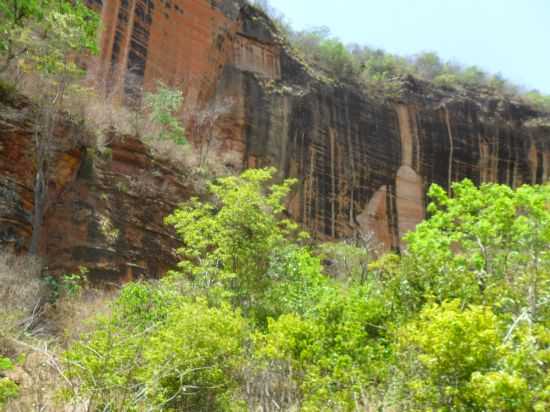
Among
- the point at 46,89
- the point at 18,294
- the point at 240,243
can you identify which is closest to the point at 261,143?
the point at 46,89

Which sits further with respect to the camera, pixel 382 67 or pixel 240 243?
pixel 382 67

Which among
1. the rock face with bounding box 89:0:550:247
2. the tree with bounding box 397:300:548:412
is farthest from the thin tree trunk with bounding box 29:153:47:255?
the tree with bounding box 397:300:548:412

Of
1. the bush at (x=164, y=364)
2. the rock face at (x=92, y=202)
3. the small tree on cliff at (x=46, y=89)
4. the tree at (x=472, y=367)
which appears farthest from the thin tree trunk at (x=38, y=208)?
the tree at (x=472, y=367)

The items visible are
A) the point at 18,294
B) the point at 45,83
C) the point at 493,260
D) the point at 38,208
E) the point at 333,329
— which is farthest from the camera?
the point at 45,83

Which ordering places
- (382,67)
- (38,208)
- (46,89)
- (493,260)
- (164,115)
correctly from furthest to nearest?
1. (382,67)
2. (164,115)
3. (46,89)
4. (38,208)
5. (493,260)

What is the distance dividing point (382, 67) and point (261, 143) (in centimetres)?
1202

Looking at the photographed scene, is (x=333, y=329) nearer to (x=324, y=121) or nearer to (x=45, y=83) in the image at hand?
(x=45, y=83)

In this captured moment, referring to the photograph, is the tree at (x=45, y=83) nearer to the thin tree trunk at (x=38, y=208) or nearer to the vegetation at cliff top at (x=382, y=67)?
the thin tree trunk at (x=38, y=208)

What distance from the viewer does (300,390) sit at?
7.74 metres

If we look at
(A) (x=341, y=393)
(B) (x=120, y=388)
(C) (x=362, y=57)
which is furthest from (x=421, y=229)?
(C) (x=362, y=57)

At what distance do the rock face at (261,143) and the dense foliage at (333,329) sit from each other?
3705 mm

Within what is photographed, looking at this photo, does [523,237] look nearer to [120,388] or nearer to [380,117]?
[120,388]

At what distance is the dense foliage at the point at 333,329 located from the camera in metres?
5.54

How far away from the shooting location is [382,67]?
104ft
